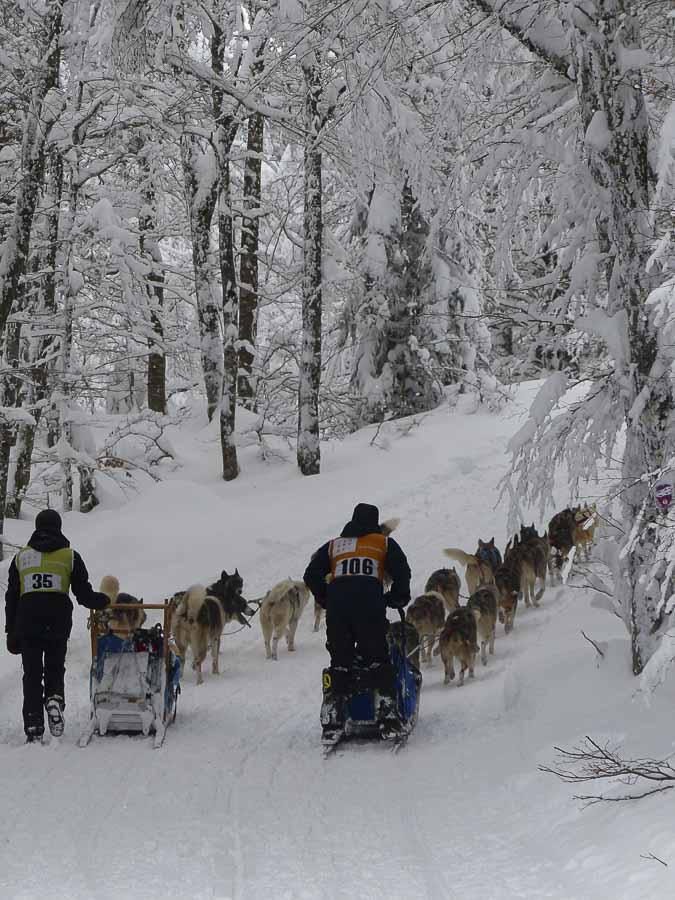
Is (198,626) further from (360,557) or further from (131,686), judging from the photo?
(360,557)

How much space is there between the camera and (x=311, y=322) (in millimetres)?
17484

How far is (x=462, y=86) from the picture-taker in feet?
27.0

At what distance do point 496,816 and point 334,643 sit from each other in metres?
2.14

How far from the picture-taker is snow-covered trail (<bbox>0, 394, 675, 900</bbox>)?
4.89 meters

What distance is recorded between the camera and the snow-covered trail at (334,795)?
4.89 metres

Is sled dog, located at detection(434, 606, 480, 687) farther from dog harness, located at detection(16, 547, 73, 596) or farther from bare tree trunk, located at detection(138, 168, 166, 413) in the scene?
bare tree trunk, located at detection(138, 168, 166, 413)

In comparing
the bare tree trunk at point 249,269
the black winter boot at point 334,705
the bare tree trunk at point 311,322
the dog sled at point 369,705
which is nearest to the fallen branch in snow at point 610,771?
the dog sled at point 369,705

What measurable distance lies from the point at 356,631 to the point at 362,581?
15.3 inches

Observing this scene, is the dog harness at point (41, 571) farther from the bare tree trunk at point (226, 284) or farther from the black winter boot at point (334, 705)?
the bare tree trunk at point (226, 284)

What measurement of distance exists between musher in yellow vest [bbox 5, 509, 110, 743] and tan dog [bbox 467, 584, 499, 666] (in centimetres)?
390

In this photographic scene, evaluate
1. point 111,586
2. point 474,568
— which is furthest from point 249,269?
point 111,586

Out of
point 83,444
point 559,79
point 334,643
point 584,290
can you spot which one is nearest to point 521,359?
point 584,290

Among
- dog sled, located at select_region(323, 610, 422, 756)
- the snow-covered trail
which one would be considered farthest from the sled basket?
the snow-covered trail

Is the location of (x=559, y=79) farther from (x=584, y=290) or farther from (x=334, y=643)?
(x=334, y=643)
